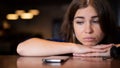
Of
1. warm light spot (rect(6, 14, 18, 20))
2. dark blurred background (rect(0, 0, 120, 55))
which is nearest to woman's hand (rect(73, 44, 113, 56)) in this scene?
dark blurred background (rect(0, 0, 120, 55))

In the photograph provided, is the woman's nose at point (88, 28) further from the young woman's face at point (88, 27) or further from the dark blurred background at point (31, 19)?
the dark blurred background at point (31, 19)

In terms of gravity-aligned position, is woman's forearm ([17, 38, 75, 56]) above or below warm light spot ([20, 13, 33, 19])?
below

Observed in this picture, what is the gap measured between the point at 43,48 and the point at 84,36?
0.17 metres

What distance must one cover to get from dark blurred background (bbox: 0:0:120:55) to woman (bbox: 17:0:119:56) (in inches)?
40.8

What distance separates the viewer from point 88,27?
1.06 m

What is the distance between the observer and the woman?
40.3 inches

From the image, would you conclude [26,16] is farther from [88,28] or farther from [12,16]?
[88,28]

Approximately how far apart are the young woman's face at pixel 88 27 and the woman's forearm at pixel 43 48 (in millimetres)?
72

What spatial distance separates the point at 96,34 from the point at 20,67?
46 cm

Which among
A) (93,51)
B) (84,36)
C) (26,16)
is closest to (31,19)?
(26,16)

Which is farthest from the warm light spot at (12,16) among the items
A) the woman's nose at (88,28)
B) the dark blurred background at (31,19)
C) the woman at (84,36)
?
the woman's nose at (88,28)

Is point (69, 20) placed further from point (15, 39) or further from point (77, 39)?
point (15, 39)

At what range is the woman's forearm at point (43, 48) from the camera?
3.42 feet

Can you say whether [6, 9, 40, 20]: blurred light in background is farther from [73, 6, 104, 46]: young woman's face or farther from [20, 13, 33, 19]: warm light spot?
[73, 6, 104, 46]: young woman's face
